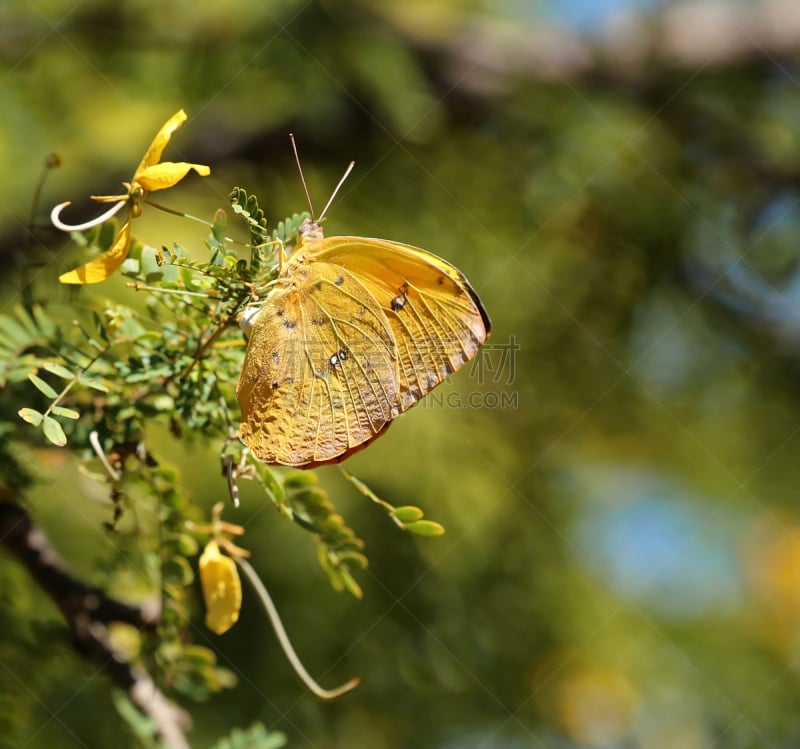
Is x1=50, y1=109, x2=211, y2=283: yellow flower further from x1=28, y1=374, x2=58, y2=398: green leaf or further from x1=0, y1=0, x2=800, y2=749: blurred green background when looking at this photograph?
x1=0, y1=0, x2=800, y2=749: blurred green background

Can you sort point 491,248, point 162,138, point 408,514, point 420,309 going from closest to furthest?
point 162,138 → point 408,514 → point 420,309 → point 491,248

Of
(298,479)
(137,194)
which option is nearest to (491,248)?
(298,479)

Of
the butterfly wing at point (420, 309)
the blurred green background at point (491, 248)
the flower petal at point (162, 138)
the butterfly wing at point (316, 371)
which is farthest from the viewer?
the blurred green background at point (491, 248)

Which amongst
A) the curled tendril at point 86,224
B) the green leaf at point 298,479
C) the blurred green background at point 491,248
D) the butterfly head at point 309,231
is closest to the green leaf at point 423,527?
the green leaf at point 298,479

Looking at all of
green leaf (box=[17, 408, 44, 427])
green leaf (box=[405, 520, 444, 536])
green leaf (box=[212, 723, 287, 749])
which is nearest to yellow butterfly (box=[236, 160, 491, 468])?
green leaf (box=[405, 520, 444, 536])

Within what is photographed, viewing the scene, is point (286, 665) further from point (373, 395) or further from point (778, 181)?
point (778, 181)

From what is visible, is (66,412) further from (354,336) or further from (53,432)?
(354,336)

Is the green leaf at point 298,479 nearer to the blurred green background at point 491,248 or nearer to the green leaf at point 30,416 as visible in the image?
the green leaf at point 30,416
